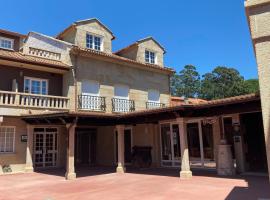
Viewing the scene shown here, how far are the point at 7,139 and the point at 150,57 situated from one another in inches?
477

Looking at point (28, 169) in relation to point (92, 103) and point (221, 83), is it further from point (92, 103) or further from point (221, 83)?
point (221, 83)

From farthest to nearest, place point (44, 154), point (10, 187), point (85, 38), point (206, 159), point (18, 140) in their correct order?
point (85, 38) < point (44, 154) < point (18, 140) < point (206, 159) < point (10, 187)

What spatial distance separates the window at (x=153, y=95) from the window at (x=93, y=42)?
516 centimetres

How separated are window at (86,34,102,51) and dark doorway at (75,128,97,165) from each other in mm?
5791

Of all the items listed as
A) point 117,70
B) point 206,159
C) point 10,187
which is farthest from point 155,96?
point 10,187

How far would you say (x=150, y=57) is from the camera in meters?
21.9

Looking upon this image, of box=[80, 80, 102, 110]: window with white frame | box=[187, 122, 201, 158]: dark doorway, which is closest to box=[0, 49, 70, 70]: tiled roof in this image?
box=[80, 80, 102, 110]: window with white frame

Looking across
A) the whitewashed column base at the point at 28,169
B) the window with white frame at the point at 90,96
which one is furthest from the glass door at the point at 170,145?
the whitewashed column base at the point at 28,169

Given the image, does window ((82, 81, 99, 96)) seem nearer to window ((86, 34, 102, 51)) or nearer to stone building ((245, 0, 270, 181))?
window ((86, 34, 102, 51))

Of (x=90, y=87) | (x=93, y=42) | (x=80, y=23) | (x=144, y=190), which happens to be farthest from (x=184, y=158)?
(x=80, y=23)

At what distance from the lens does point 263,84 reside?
6508mm

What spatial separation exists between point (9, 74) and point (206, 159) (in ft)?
39.0

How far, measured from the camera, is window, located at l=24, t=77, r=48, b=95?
53.5 feet

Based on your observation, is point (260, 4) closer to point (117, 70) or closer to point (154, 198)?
point (154, 198)
